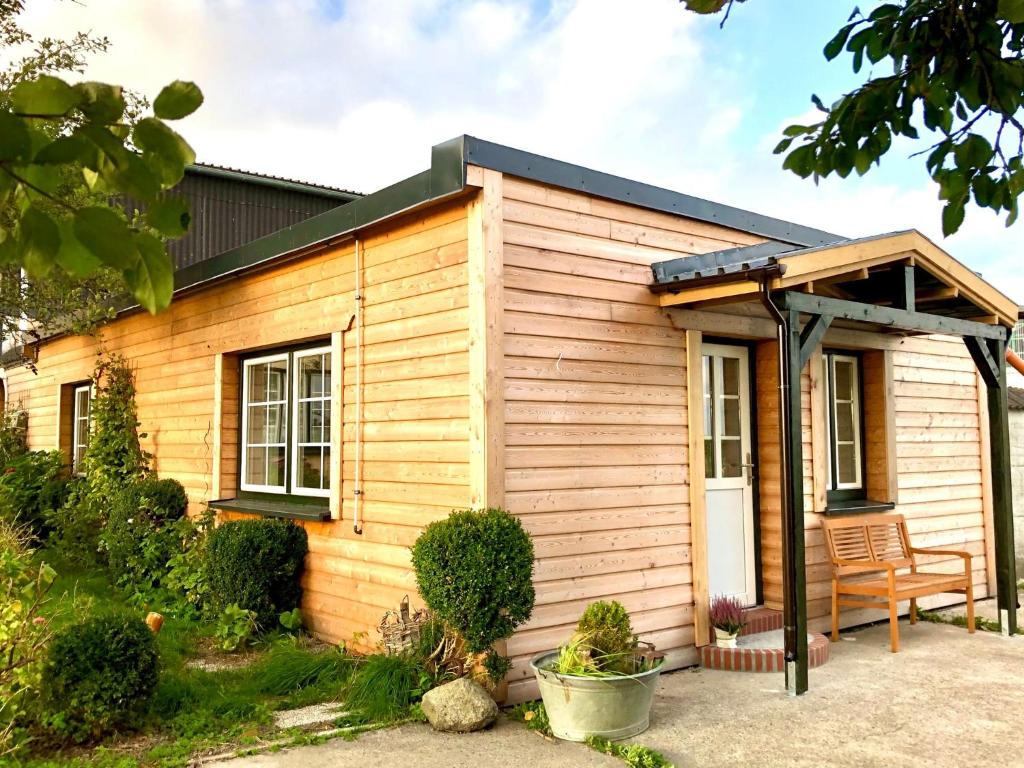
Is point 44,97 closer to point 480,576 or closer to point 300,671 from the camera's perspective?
point 480,576

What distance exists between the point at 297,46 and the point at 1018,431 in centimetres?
930

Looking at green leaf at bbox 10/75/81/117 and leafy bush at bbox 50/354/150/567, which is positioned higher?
green leaf at bbox 10/75/81/117

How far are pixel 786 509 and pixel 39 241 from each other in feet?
15.7

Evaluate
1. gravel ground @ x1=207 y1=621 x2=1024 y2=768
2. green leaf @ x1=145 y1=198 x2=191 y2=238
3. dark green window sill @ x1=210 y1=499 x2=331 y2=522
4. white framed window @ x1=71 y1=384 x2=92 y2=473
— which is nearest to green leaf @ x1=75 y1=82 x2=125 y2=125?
green leaf @ x1=145 y1=198 x2=191 y2=238

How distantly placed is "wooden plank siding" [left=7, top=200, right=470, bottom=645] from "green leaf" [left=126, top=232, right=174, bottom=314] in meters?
4.04

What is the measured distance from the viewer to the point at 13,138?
1.08m

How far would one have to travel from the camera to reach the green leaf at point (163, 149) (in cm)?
117

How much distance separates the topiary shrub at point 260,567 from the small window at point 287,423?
1.48 feet

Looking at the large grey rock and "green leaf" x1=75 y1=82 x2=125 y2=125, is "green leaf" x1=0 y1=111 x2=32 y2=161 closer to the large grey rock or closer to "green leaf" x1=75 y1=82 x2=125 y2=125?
"green leaf" x1=75 y1=82 x2=125 y2=125

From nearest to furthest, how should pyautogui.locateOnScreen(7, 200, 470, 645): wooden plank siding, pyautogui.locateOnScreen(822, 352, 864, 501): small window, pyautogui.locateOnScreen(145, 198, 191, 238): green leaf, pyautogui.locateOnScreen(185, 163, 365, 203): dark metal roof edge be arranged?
1. pyautogui.locateOnScreen(145, 198, 191, 238): green leaf
2. pyautogui.locateOnScreen(7, 200, 470, 645): wooden plank siding
3. pyautogui.locateOnScreen(822, 352, 864, 501): small window
4. pyautogui.locateOnScreen(185, 163, 365, 203): dark metal roof edge

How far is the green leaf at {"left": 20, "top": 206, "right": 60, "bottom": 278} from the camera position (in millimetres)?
1118

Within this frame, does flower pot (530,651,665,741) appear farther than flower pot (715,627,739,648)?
No

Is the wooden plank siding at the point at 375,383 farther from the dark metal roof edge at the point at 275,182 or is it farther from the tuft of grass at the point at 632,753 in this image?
the dark metal roof edge at the point at 275,182

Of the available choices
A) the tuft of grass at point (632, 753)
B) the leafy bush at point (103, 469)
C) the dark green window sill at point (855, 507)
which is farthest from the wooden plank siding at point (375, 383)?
the dark green window sill at point (855, 507)
